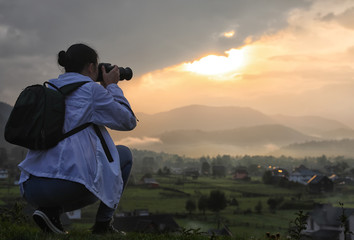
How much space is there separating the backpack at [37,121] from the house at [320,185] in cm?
11015

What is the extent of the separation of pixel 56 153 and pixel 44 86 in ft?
2.52

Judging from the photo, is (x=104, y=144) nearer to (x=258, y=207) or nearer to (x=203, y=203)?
(x=258, y=207)

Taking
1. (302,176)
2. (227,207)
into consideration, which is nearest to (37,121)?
(227,207)

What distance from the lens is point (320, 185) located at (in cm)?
11106

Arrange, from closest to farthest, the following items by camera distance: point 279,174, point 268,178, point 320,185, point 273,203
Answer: point 273,203, point 320,185, point 268,178, point 279,174

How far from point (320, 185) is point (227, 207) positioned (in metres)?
41.8

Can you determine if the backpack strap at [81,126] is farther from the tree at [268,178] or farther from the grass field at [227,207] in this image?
the tree at [268,178]

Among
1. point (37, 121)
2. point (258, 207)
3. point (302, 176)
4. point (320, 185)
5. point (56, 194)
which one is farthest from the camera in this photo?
point (302, 176)

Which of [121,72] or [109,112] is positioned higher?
[121,72]

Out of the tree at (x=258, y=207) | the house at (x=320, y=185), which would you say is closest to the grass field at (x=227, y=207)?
the tree at (x=258, y=207)

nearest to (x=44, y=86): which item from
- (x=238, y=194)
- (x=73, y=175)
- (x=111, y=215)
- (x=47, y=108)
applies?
(x=47, y=108)

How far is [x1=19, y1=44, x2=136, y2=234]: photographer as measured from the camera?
13.7 feet

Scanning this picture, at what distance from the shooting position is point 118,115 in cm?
439

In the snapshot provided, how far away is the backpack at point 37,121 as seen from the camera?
4.13 meters
